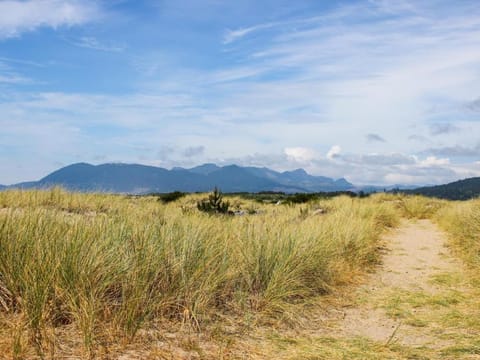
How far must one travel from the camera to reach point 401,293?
20.8ft

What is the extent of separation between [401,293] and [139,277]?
3.93 meters

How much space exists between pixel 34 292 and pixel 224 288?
2.02 metres

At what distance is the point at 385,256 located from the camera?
30.6 feet

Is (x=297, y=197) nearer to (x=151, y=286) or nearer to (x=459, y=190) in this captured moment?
(x=151, y=286)

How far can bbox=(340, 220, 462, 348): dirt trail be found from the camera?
4579mm

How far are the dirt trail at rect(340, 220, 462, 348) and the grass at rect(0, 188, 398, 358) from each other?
58 cm

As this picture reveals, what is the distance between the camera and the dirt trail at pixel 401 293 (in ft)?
15.0

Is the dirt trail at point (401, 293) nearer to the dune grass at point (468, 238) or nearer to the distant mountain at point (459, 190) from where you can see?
the dune grass at point (468, 238)

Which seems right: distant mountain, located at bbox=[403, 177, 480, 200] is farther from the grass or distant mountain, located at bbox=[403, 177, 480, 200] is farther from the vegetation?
the grass

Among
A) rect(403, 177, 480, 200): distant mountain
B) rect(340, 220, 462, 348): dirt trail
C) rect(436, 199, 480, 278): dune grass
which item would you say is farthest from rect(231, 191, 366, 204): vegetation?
rect(403, 177, 480, 200): distant mountain

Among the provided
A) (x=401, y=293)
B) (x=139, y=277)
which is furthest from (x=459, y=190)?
(x=139, y=277)

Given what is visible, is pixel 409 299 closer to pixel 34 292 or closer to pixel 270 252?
pixel 270 252

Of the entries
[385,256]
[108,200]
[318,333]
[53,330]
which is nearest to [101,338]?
[53,330]

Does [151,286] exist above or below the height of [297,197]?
below
